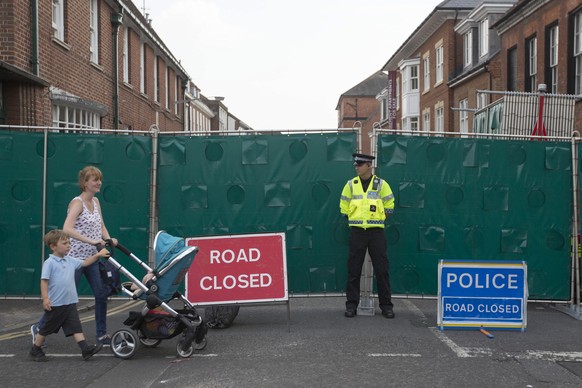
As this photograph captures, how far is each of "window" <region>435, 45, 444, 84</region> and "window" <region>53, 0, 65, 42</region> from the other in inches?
957

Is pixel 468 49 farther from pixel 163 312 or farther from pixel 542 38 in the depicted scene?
pixel 163 312

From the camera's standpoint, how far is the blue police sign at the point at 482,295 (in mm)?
7777

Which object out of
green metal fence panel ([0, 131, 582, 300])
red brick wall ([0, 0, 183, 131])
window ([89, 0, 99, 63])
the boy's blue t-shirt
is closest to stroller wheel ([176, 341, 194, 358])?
the boy's blue t-shirt

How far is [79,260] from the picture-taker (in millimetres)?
6574

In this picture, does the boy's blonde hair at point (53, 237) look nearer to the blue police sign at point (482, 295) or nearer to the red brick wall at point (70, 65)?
the blue police sign at point (482, 295)

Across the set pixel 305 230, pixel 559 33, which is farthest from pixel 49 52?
pixel 559 33

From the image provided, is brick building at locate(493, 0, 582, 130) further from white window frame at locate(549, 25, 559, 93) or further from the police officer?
the police officer

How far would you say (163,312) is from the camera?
21.5ft

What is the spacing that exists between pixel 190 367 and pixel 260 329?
1790 mm

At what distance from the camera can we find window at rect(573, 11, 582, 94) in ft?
64.0

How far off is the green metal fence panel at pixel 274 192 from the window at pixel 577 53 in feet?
44.2

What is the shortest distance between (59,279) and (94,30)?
1434cm

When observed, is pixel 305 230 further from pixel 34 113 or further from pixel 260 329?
pixel 34 113

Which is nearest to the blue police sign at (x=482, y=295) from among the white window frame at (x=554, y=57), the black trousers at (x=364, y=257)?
the black trousers at (x=364, y=257)
